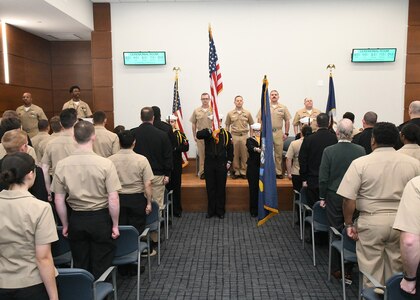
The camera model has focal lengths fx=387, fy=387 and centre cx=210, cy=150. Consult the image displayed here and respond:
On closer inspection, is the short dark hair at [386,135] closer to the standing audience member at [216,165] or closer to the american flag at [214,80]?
the american flag at [214,80]

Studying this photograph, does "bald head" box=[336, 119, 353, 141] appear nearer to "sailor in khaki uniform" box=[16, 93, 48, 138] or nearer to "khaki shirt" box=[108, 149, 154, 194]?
"khaki shirt" box=[108, 149, 154, 194]

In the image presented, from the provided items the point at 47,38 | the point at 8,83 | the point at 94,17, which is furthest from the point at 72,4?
the point at 47,38

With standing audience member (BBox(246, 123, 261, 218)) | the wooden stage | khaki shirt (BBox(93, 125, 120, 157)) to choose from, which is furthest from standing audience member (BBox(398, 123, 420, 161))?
the wooden stage

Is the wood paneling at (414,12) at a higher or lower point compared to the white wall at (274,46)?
higher

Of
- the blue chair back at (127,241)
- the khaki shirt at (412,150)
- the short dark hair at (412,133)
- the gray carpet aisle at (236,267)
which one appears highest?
the short dark hair at (412,133)

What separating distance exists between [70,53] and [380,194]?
10520 mm

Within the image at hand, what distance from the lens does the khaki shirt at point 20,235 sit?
6.70 feet

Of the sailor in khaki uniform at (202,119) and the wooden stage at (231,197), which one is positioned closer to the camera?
the wooden stage at (231,197)

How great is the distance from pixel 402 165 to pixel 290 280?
1849 mm

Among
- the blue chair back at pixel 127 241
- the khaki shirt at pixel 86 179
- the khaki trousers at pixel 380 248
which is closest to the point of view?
the khaki trousers at pixel 380 248

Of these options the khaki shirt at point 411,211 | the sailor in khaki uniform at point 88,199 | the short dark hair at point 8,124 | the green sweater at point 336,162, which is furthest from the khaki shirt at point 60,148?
the khaki shirt at point 411,211

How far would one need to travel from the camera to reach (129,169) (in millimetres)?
4082

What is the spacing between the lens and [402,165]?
117 inches

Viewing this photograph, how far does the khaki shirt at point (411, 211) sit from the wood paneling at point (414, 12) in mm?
8509
